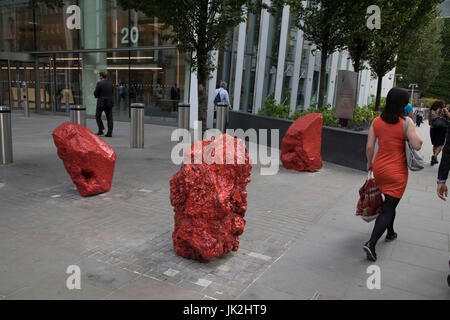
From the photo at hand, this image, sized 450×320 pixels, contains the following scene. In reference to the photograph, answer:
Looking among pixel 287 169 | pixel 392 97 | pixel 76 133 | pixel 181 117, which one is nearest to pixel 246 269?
pixel 392 97

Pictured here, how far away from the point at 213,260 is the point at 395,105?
8.53 ft

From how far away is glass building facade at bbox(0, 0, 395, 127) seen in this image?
16.6m

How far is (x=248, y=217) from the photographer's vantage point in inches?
212

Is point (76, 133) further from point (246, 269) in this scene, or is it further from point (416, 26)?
point (416, 26)

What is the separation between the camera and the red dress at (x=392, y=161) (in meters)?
4.00

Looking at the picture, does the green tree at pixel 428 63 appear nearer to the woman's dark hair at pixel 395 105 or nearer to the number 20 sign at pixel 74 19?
the number 20 sign at pixel 74 19

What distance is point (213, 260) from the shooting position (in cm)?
398

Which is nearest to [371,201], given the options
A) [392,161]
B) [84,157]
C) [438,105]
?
[392,161]

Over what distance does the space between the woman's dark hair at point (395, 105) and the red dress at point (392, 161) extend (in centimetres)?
6

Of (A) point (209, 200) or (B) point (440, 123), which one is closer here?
(A) point (209, 200)

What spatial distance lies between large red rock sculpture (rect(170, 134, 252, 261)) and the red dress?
151 centimetres

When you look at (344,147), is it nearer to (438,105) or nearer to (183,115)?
(438,105)

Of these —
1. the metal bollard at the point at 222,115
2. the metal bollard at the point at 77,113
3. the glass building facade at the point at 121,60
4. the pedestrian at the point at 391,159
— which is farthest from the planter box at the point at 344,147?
the glass building facade at the point at 121,60

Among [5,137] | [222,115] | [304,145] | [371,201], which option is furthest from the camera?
[222,115]
